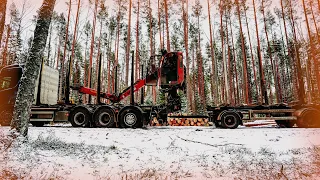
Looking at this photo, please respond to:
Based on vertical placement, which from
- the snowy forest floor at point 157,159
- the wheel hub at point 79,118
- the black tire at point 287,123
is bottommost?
the snowy forest floor at point 157,159

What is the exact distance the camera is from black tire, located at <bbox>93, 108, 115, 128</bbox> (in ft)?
25.3

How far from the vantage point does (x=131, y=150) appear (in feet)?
14.7

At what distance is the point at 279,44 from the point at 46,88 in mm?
20301

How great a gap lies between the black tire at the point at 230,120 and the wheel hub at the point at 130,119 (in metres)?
3.62

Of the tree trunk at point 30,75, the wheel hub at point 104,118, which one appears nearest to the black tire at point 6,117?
the wheel hub at point 104,118

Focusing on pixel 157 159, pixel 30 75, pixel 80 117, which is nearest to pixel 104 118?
pixel 80 117

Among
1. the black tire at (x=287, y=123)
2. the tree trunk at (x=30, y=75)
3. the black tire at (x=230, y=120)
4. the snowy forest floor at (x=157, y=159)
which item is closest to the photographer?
the snowy forest floor at (x=157, y=159)

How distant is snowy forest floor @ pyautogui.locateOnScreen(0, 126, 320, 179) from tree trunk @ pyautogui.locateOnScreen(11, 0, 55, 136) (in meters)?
0.48

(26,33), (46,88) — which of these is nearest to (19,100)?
(26,33)

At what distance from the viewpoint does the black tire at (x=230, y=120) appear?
798 centimetres

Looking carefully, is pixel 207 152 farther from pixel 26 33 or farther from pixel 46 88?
pixel 46 88

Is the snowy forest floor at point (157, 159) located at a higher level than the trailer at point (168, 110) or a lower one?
lower

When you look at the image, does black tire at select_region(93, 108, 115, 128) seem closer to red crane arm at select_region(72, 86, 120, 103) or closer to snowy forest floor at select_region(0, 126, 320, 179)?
red crane arm at select_region(72, 86, 120, 103)

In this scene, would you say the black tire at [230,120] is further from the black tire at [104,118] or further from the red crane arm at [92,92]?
the red crane arm at [92,92]
